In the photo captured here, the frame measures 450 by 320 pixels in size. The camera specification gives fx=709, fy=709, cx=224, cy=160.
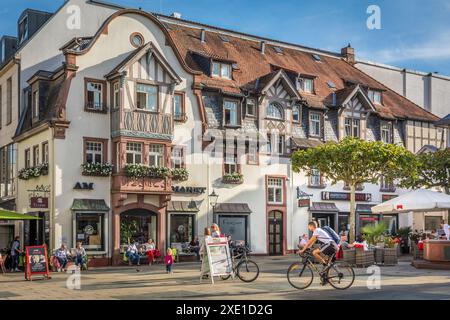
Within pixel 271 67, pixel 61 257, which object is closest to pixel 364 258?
pixel 61 257

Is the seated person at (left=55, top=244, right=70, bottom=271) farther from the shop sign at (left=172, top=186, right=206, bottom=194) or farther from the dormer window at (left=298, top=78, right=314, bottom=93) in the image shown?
the dormer window at (left=298, top=78, right=314, bottom=93)

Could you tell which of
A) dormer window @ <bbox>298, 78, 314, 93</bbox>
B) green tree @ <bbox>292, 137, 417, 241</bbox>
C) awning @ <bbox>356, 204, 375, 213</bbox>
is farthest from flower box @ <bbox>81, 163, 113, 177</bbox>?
awning @ <bbox>356, 204, 375, 213</bbox>

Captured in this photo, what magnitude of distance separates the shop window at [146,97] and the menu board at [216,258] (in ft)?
47.4

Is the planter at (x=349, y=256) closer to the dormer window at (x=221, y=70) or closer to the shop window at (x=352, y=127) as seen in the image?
the dormer window at (x=221, y=70)

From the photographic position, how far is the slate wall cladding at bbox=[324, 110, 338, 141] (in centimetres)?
4325

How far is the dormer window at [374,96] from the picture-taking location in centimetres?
4703

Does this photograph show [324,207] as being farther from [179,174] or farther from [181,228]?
[179,174]

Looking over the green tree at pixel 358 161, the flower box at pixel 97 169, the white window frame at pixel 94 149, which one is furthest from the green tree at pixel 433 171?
the white window frame at pixel 94 149

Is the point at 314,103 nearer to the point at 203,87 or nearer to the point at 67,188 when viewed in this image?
the point at 203,87

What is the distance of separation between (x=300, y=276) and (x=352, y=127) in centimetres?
2799

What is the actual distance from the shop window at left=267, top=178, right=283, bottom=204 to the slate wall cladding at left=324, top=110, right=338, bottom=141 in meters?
5.00

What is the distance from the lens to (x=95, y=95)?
3344cm
